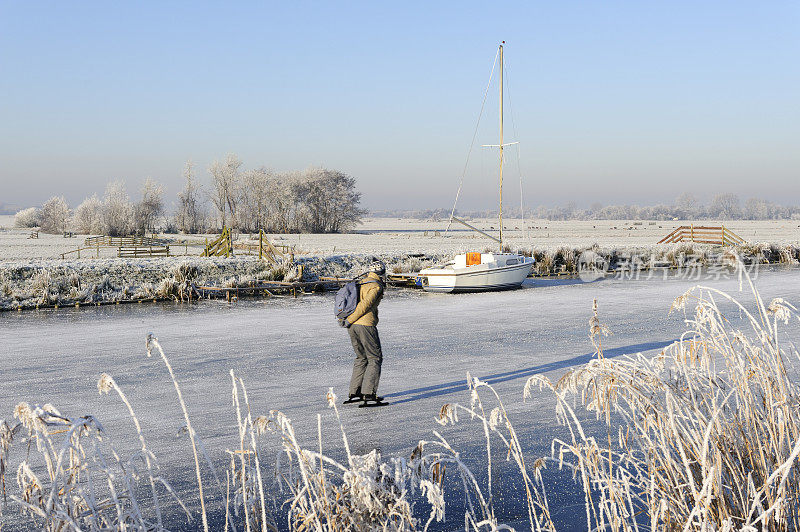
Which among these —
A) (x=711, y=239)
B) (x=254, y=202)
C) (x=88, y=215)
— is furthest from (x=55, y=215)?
(x=711, y=239)

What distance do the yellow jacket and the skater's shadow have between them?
1.00 m

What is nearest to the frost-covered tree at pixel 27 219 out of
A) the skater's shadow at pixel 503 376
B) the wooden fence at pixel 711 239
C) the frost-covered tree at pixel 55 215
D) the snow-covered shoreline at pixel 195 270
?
the frost-covered tree at pixel 55 215

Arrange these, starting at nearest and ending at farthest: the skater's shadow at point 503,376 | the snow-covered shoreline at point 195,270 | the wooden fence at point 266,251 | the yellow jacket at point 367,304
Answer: the yellow jacket at point 367,304, the skater's shadow at point 503,376, the snow-covered shoreline at point 195,270, the wooden fence at point 266,251

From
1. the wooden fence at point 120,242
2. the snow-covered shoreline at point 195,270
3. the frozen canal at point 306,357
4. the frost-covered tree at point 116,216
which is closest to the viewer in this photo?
the frozen canal at point 306,357

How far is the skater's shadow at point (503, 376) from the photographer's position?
8.27 metres

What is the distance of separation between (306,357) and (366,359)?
2.91 metres

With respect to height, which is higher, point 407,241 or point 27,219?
point 27,219

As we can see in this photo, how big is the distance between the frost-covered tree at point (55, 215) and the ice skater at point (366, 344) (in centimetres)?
6874

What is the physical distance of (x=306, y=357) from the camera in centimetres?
→ 1067

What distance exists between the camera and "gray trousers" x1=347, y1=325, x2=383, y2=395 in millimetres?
7832

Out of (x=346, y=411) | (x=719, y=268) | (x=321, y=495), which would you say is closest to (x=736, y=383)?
(x=321, y=495)

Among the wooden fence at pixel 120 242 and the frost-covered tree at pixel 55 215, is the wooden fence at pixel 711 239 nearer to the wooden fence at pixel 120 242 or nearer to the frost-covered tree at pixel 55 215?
the wooden fence at pixel 120 242

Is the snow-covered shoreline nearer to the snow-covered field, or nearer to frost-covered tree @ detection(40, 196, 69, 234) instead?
the snow-covered field

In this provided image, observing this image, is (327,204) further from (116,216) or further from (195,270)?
(195,270)
